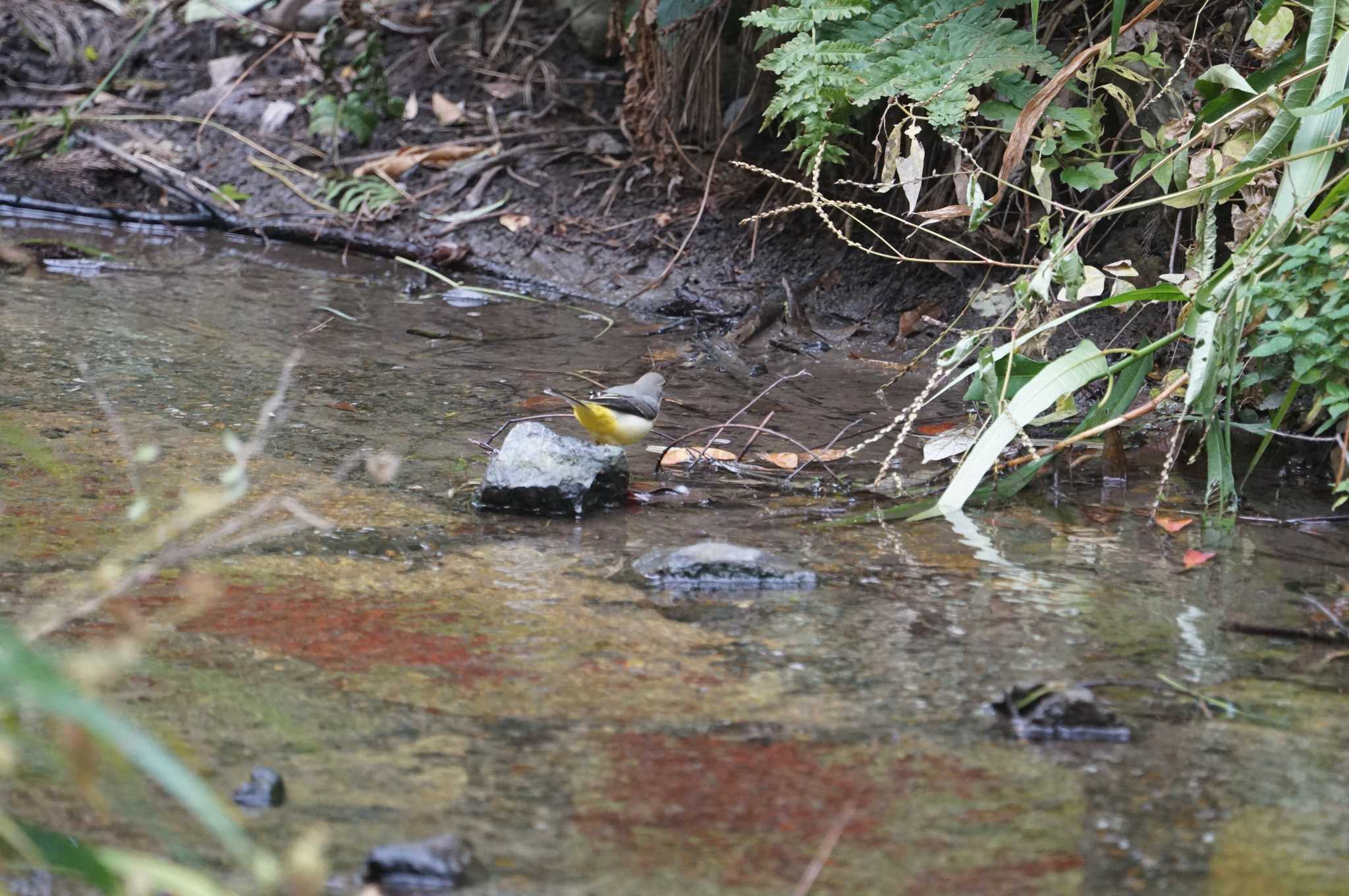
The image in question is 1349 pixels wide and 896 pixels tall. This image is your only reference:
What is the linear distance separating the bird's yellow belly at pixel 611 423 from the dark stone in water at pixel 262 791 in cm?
188

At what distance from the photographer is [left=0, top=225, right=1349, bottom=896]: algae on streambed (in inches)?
68.0

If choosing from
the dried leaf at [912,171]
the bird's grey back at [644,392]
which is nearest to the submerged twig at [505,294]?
the bird's grey back at [644,392]

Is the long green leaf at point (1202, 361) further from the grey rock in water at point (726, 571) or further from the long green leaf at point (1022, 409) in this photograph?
the grey rock in water at point (726, 571)

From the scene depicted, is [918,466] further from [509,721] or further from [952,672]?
[509,721]

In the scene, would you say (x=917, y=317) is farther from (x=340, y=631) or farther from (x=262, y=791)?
(x=262, y=791)

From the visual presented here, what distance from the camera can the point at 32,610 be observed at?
234 centimetres

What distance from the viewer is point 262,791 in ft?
Answer: 5.77

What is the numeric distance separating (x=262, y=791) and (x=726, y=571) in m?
1.18

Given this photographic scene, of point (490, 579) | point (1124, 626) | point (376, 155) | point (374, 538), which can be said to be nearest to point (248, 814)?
point (490, 579)

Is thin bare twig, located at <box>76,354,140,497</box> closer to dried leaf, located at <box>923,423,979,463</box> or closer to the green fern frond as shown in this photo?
dried leaf, located at <box>923,423,979,463</box>

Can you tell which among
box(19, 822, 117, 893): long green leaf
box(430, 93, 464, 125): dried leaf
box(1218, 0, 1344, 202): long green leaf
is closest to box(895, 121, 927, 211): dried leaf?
box(1218, 0, 1344, 202): long green leaf

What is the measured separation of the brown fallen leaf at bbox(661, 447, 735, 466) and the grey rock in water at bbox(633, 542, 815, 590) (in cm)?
98

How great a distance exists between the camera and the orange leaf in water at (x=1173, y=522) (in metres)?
3.13

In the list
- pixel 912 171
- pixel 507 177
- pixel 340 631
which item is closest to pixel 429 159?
pixel 507 177
